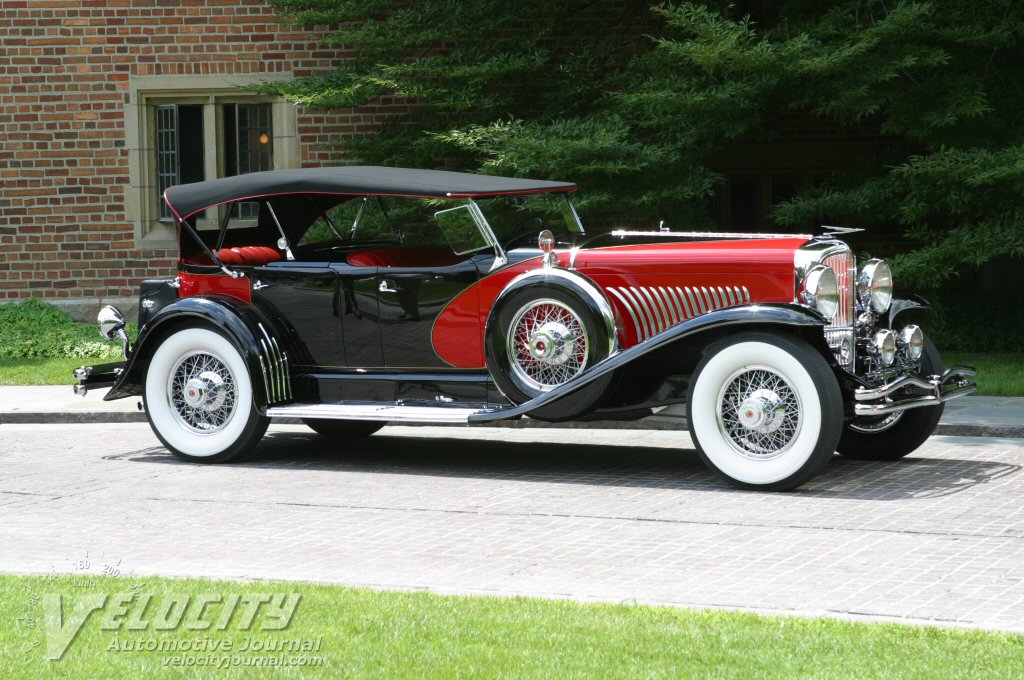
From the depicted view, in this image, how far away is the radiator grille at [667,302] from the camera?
810 cm

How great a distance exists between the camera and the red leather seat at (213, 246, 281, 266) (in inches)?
381

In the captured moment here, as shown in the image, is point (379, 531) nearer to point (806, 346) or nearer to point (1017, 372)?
point (806, 346)

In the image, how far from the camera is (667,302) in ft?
27.1

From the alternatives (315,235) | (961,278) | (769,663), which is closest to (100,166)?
(315,235)

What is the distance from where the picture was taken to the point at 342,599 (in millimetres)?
5258

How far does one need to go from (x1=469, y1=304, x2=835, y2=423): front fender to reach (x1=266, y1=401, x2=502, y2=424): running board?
13.8 inches

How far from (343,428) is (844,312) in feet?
13.1

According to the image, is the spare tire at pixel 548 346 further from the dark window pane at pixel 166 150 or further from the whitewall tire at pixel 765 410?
the dark window pane at pixel 166 150

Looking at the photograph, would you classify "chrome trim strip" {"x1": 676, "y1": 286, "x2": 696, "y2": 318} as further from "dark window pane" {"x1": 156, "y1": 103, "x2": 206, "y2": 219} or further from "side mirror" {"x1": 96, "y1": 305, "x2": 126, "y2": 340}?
"dark window pane" {"x1": 156, "y1": 103, "x2": 206, "y2": 219}

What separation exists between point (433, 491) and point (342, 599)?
2.85 metres

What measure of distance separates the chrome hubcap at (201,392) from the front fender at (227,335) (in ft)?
0.79

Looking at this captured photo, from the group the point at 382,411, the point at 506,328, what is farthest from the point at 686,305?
the point at 382,411

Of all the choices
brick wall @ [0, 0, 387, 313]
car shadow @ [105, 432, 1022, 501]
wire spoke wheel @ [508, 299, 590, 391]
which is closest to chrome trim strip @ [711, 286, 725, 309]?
wire spoke wheel @ [508, 299, 590, 391]

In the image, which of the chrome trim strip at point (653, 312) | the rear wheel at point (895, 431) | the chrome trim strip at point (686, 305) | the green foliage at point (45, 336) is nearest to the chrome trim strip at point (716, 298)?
the chrome trim strip at point (686, 305)
